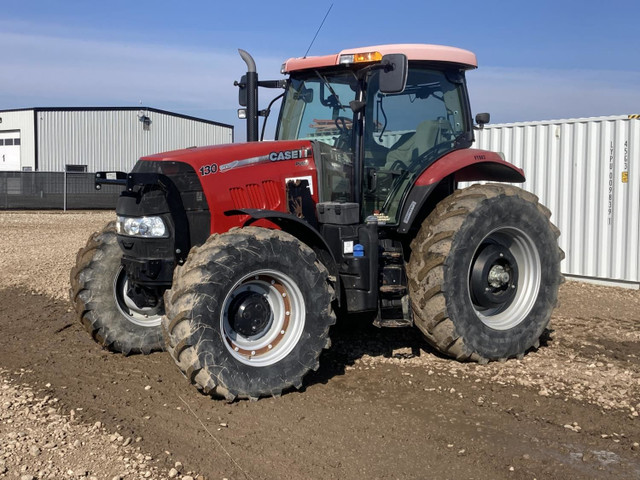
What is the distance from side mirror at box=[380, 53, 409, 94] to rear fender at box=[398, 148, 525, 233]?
907 millimetres

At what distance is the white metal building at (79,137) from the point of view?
35.7m

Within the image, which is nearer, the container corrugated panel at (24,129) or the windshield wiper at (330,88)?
the windshield wiper at (330,88)

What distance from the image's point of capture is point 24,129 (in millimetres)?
35844

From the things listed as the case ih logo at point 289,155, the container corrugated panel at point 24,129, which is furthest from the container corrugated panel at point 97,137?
the case ih logo at point 289,155

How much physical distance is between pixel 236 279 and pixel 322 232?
103 cm

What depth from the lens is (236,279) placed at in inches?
185

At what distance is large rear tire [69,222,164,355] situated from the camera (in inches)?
232

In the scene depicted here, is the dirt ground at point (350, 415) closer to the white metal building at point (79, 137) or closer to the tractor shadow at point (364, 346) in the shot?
the tractor shadow at point (364, 346)

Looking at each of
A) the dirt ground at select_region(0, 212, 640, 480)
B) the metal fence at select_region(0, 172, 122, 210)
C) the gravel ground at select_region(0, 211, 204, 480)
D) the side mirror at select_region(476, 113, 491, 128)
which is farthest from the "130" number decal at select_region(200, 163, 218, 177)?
the metal fence at select_region(0, 172, 122, 210)

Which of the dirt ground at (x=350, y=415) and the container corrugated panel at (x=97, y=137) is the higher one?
the container corrugated panel at (x=97, y=137)

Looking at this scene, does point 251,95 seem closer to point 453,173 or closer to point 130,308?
point 453,173

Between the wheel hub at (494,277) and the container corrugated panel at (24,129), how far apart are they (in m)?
33.8

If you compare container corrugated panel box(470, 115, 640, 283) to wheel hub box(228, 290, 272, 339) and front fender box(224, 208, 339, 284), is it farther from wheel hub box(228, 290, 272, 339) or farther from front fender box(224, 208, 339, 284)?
wheel hub box(228, 290, 272, 339)

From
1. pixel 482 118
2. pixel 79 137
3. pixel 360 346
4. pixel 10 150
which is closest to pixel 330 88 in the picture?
pixel 482 118
